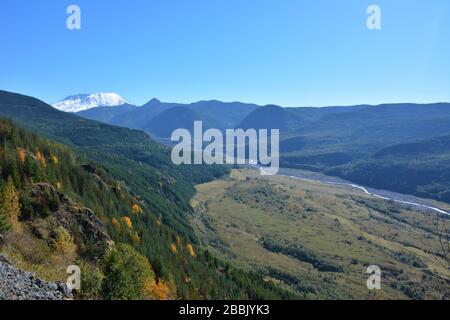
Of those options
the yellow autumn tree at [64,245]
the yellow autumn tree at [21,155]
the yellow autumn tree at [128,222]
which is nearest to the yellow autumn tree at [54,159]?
the yellow autumn tree at [21,155]

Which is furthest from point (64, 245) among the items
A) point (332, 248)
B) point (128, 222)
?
point (332, 248)

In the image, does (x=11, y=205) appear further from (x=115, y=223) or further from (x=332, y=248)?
(x=332, y=248)

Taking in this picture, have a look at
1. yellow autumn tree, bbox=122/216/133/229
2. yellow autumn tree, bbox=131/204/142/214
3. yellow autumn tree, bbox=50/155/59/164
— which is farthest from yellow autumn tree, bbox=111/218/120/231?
yellow autumn tree, bbox=131/204/142/214

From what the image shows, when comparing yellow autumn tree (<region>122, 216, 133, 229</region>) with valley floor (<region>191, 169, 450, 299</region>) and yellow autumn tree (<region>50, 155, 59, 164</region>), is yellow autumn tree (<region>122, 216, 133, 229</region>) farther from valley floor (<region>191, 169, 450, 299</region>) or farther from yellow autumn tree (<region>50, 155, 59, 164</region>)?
valley floor (<region>191, 169, 450, 299</region>)

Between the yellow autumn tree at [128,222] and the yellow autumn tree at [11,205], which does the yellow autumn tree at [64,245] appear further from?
the yellow autumn tree at [128,222]

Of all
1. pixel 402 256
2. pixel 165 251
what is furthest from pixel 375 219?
pixel 165 251
